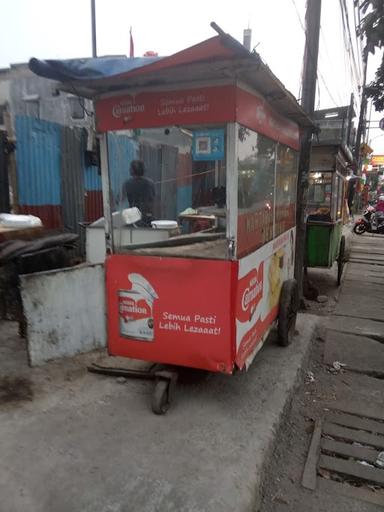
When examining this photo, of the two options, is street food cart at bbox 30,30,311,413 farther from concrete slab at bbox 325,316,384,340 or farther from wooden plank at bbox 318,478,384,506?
concrete slab at bbox 325,316,384,340

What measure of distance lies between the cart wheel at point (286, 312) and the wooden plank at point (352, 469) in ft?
4.58

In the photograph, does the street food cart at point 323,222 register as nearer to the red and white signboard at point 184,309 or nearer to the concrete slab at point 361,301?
the concrete slab at point 361,301

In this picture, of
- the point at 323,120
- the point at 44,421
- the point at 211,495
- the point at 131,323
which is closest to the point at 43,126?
the point at 131,323

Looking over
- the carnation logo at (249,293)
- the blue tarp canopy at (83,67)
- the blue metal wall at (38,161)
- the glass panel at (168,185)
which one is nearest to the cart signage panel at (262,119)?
the glass panel at (168,185)

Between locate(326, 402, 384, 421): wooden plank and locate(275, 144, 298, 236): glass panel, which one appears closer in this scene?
locate(326, 402, 384, 421): wooden plank

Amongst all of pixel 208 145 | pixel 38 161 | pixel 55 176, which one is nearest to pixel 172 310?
pixel 208 145

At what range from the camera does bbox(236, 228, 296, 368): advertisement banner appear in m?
2.84

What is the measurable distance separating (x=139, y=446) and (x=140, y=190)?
6.06ft

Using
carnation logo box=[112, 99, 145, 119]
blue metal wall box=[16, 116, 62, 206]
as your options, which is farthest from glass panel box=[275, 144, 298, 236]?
blue metal wall box=[16, 116, 62, 206]

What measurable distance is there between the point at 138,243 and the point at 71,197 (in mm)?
3949

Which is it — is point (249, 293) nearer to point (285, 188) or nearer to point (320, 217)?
point (285, 188)

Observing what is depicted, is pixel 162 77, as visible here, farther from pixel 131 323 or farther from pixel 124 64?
pixel 131 323

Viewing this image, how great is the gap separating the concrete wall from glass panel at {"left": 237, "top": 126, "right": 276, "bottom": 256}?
111 centimetres

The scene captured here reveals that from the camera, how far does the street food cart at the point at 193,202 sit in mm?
2557
